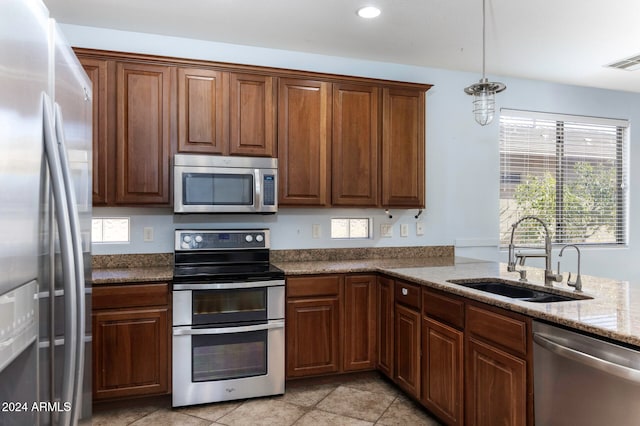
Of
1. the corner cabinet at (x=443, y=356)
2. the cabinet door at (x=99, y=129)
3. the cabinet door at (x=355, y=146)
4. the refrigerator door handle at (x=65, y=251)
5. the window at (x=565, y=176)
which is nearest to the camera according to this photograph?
the refrigerator door handle at (x=65, y=251)

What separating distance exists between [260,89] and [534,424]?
2.63 m

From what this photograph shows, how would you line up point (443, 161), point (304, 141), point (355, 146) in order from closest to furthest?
point (304, 141) < point (355, 146) < point (443, 161)

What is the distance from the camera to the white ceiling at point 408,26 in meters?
2.73

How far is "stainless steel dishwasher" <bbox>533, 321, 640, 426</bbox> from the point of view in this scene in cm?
140

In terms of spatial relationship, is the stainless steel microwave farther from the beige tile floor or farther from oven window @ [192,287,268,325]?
the beige tile floor

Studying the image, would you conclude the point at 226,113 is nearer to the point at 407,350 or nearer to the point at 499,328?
the point at 407,350

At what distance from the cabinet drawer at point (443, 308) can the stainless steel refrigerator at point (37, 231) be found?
1.81 metres

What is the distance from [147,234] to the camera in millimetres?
3193

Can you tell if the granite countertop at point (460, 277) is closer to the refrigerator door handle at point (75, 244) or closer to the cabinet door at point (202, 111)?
the cabinet door at point (202, 111)

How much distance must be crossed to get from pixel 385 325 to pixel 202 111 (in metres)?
2.03

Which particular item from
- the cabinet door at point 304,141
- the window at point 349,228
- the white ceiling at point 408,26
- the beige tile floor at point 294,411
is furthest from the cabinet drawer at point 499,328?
the white ceiling at point 408,26

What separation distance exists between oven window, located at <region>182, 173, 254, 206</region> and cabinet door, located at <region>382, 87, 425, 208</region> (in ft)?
3.72

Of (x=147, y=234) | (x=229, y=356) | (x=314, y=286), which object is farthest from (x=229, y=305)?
(x=147, y=234)

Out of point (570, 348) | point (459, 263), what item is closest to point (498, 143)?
point (459, 263)
